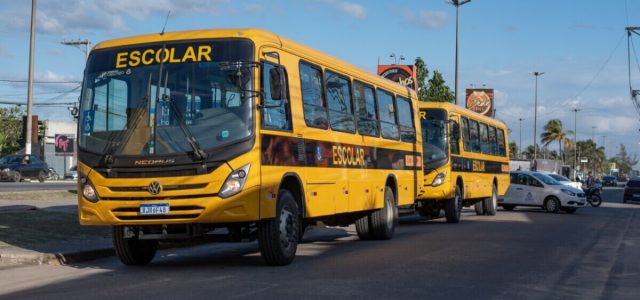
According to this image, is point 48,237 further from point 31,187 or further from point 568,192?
point 568,192

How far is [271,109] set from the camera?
11.1 metres

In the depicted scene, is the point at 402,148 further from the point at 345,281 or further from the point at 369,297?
the point at 369,297

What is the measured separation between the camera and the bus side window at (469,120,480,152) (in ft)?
81.5

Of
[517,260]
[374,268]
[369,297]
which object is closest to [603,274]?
[517,260]

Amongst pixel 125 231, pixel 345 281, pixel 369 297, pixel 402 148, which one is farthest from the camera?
pixel 402 148

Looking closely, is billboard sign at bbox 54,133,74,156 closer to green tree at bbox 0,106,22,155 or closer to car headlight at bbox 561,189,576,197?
green tree at bbox 0,106,22,155

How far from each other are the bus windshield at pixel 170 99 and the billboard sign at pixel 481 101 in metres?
42.4

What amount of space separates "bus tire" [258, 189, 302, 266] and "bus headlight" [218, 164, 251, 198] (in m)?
0.87

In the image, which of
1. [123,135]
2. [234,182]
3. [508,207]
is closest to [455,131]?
[508,207]

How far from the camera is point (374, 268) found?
446 inches

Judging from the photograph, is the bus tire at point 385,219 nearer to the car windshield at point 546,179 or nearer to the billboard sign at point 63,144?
the car windshield at point 546,179

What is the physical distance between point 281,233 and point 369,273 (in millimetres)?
1393

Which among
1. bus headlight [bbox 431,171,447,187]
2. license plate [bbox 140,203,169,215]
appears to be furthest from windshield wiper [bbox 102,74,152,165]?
bus headlight [bbox 431,171,447,187]

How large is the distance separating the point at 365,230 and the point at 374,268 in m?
5.07
